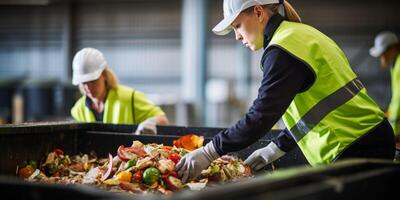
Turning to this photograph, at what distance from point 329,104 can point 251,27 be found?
0.51 m

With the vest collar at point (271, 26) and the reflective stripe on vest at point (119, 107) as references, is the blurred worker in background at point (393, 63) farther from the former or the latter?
the vest collar at point (271, 26)

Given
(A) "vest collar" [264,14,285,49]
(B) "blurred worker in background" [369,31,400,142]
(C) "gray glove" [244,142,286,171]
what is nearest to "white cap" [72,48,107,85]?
(C) "gray glove" [244,142,286,171]

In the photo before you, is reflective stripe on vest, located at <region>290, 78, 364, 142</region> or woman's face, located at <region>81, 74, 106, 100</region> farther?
woman's face, located at <region>81, 74, 106, 100</region>

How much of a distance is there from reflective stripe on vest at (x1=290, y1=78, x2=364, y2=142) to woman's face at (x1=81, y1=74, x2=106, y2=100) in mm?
2094

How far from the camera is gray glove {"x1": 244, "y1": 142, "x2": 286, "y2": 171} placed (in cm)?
296

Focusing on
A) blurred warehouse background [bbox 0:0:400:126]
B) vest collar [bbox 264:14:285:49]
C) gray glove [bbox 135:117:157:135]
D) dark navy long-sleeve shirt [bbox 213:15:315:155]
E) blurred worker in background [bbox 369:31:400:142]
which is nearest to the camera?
dark navy long-sleeve shirt [bbox 213:15:315:155]

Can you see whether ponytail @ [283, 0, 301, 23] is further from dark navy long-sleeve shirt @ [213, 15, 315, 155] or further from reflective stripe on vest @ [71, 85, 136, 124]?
reflective stripe on vest @ [71, 85, 136, 124]

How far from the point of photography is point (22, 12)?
49.2ft

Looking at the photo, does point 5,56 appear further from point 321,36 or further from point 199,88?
point 321,36

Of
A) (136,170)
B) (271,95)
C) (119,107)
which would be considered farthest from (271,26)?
(119,107)

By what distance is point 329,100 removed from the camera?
2430 millimetres

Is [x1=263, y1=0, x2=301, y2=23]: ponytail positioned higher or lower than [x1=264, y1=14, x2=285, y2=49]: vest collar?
higher

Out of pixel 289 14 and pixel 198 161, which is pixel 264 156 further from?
pixel 289 14

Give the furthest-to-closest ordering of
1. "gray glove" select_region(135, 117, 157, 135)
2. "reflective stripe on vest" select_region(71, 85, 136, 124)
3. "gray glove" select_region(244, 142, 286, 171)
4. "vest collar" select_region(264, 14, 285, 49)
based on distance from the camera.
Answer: "reflective stripe on vest" select_region(71, 85, 136, 124)
"gray glove" select_region(135, 117, 157, 135)
"gray glove" select_region(244, 142, 286, 171)
"vest collar" select_region(264, 14, 285, 49)
